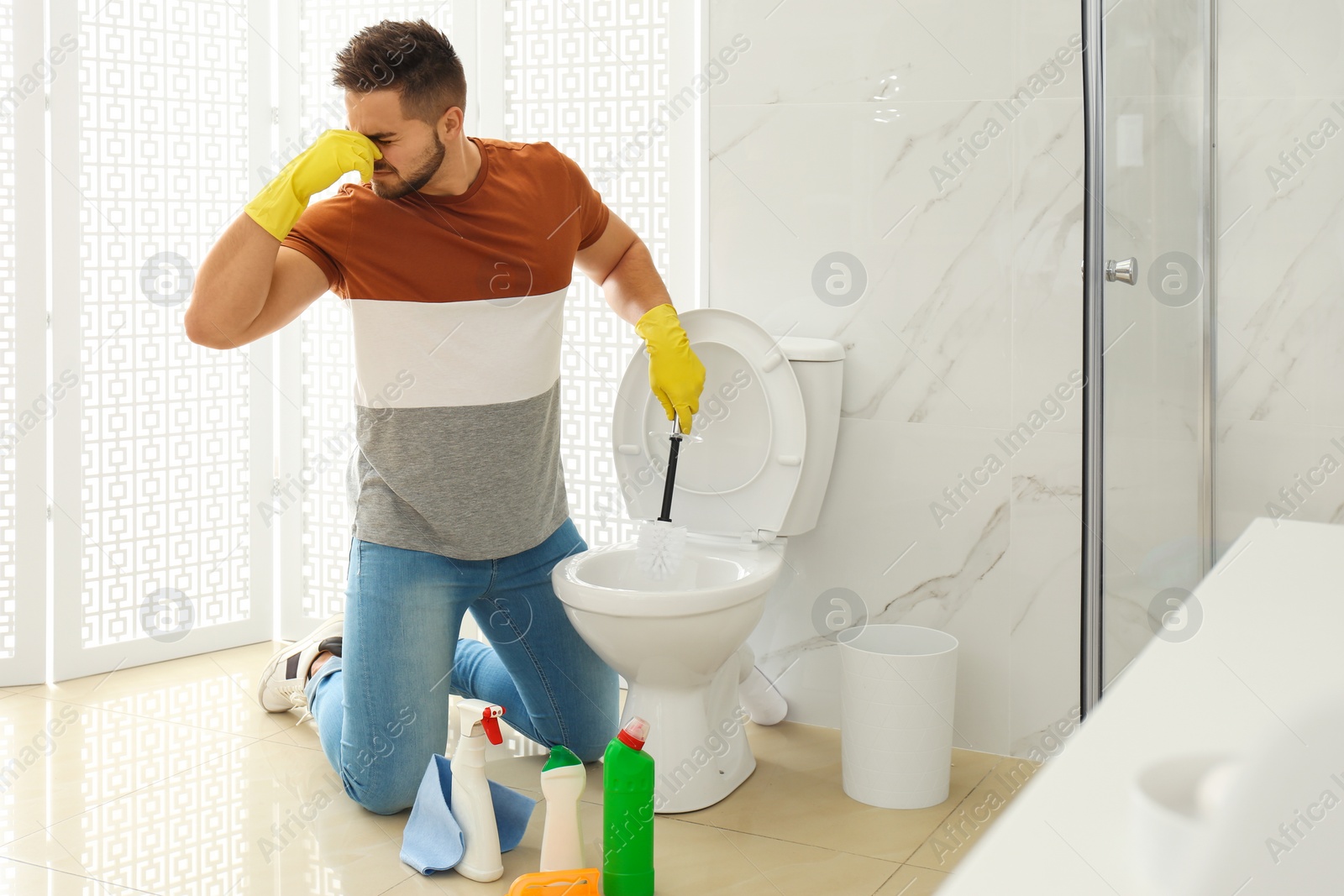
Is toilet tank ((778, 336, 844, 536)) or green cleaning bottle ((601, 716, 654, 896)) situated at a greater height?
toilet tank ((778, 336, 844, 536))

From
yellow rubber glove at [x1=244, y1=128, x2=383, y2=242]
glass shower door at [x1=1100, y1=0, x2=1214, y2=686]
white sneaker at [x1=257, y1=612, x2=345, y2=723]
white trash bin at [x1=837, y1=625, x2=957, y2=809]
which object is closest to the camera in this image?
glass shower door at [x1=1100, y1=0, x2=1214, y2=686]

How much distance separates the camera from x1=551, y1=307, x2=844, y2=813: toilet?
1.84 m

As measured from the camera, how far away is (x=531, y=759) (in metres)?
2.16

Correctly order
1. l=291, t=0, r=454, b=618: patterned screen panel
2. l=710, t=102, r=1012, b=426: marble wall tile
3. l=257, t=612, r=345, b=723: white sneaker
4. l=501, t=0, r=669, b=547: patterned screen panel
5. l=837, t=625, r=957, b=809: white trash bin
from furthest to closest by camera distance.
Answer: l=291, t=0, r=454, b=618: patterned screen panel, l=501, t=0, r=669, b=547: patterned screen panel, l=257, t=612, r=345, b=723: white sneaker, l=710, t=102, r=1012, b=426: marble wall tile, l=837, t=625, r=957, b=809: white trash bin

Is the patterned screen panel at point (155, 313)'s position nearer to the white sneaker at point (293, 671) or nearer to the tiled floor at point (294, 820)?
the tiled floor at point (294, 820)

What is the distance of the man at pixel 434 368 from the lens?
1.73 metres

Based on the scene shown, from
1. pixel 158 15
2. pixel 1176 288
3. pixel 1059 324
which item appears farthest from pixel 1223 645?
pixel 158 15

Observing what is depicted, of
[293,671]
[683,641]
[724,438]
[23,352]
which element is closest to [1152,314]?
[683,641]

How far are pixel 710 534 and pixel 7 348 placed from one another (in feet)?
5.33

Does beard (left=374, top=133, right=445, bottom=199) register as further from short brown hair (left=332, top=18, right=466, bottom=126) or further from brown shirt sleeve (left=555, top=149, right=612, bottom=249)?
brown shirt sleeve (left=555, top=149, right=612, bottom=249)

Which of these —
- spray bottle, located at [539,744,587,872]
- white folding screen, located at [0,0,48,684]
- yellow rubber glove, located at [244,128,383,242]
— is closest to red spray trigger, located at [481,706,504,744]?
spray bottle, located at [539,744,587,872]

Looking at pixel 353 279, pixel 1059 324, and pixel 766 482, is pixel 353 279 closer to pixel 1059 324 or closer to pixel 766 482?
pixel 766 482

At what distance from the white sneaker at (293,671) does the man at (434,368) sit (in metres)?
0.21

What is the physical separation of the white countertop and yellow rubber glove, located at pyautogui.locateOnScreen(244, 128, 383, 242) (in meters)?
1.28
